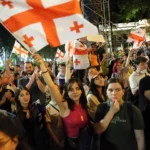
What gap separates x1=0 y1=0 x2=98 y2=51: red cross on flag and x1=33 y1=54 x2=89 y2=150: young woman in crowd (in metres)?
0.30

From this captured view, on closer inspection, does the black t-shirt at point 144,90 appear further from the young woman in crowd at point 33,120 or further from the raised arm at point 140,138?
the young woman in crowd at point 33,120

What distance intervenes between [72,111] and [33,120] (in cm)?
59

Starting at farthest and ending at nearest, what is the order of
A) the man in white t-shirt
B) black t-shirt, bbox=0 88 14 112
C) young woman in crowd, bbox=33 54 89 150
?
1. the man in white t-shirt
2. black t-shirt, bbox=0 88 14 112
3. young woman in crowd, bbox=33 54 89 150

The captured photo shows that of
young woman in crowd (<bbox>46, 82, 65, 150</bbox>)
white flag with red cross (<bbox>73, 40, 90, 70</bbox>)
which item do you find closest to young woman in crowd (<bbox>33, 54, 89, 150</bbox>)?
young woman in crowd (<bbox>46, 82, 65, 150</bbox>)

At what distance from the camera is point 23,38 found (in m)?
3.57

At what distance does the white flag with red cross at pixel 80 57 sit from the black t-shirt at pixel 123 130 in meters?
3.84

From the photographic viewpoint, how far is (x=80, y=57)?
6.87m

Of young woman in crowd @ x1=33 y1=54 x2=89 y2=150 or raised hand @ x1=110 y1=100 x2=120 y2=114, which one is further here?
young woman in crowd @ x1=33 y1=54 x2=89 y2=150

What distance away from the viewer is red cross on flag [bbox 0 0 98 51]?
11.8 feet

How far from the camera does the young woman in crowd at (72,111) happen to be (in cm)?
341

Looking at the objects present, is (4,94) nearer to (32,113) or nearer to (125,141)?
(32,113)

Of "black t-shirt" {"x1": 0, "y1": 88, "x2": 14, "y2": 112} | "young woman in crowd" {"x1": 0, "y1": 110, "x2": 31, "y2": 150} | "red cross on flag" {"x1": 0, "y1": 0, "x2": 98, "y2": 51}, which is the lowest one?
"black t-shirt" {"x1": 0, "y1": 88, "x2": 14, "y2": 112}

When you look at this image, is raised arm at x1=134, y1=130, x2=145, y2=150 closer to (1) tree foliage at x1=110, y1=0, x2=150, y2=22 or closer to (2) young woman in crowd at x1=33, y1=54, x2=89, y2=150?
(2) young woman in crowd at x1=33, y1=54, x2=89, y2=150

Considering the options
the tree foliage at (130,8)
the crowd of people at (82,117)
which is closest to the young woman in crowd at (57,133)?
the crowd of people at (82,117)
